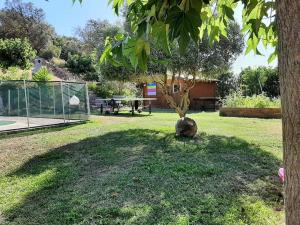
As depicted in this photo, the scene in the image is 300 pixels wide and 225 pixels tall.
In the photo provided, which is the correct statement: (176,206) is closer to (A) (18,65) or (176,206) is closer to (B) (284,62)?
(B) (284,62)

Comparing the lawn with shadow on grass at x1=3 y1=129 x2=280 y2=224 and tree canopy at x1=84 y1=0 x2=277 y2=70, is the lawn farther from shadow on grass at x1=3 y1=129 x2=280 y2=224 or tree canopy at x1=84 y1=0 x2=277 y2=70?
tree canopy at x1=84 y1=0 x2=277 y2=70

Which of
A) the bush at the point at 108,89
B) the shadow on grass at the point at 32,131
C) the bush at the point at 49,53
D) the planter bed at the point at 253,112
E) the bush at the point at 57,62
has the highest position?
the bush at the point at 49,53

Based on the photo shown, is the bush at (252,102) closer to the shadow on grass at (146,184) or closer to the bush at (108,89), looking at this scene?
the shadow on grass at (146,184)

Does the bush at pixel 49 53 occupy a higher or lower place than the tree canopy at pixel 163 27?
higher

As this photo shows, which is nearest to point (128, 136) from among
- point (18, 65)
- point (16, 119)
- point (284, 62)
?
point (16, 119)

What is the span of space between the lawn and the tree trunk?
282 centimetres

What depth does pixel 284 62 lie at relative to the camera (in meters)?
0.98

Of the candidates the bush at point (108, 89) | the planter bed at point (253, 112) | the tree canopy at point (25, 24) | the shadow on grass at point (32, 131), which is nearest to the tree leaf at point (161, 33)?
the shadow on grass at point (32, 131)

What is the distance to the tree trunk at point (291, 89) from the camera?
0.96m

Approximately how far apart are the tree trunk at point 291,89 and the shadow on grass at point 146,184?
2835 millimetres

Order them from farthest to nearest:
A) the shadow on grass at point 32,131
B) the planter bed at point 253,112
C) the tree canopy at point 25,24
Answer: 1. the tree canopy at point 25,24
2. the planter bed at point 253,112
3. the shadow on grass at point 32,131

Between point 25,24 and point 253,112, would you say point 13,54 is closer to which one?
point 253,112

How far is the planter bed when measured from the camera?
1507cm

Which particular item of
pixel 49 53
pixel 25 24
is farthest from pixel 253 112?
pixel 25 24
